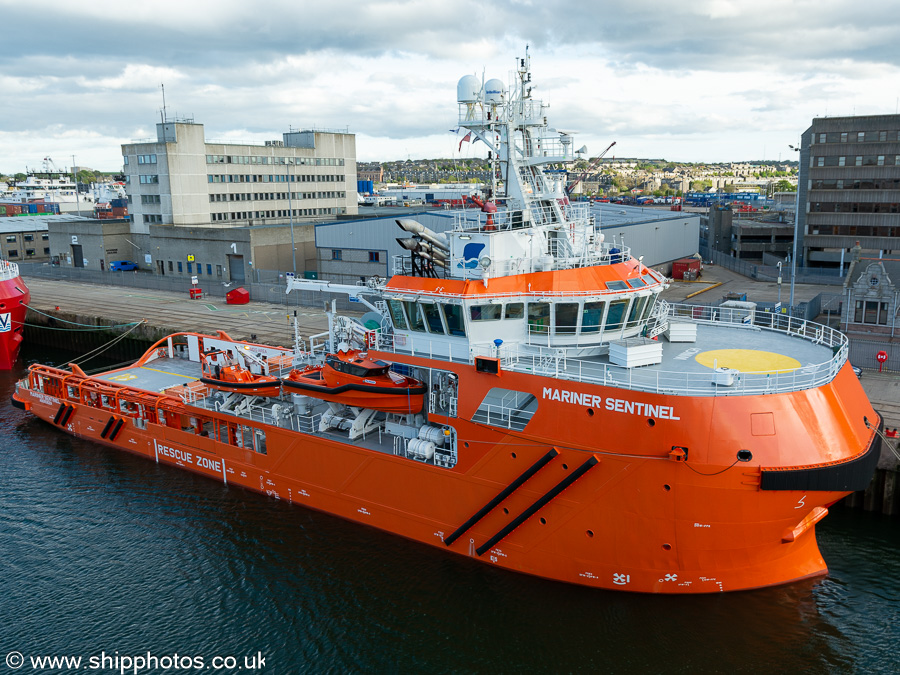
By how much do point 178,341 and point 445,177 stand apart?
482 ft

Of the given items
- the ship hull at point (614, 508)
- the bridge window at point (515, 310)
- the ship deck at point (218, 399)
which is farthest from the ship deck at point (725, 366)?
the ship deck at point (218, 399)

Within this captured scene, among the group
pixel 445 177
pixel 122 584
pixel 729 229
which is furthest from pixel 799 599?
pixel 445 177

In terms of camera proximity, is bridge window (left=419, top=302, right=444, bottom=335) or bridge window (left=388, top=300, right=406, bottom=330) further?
bridge window (left=388, top=300, right=406, bottom=330)

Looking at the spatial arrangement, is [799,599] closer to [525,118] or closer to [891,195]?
[525,118]

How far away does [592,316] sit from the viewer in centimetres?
1534

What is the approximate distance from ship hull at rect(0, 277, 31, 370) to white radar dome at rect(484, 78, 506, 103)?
3080 cm

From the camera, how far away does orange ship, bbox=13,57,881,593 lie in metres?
Result: 13.1

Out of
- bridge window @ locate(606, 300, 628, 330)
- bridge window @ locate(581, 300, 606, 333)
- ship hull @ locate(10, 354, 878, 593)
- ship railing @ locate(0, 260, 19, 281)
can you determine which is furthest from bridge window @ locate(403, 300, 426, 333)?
ship railing @ locate(0, 260, 19, 281)

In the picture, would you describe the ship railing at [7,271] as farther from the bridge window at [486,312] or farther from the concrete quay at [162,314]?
the bridge window at [486,312]

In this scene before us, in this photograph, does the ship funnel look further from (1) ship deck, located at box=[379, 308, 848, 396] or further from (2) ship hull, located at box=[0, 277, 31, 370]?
(2) ship hull, located at box=[0, 277, 31, 370]

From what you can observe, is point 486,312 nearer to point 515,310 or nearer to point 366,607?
point 515,310

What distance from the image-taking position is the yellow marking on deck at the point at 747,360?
569 inches

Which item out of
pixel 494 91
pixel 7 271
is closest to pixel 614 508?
pixel 494 91

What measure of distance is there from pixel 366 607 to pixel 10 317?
3087 centimetres
